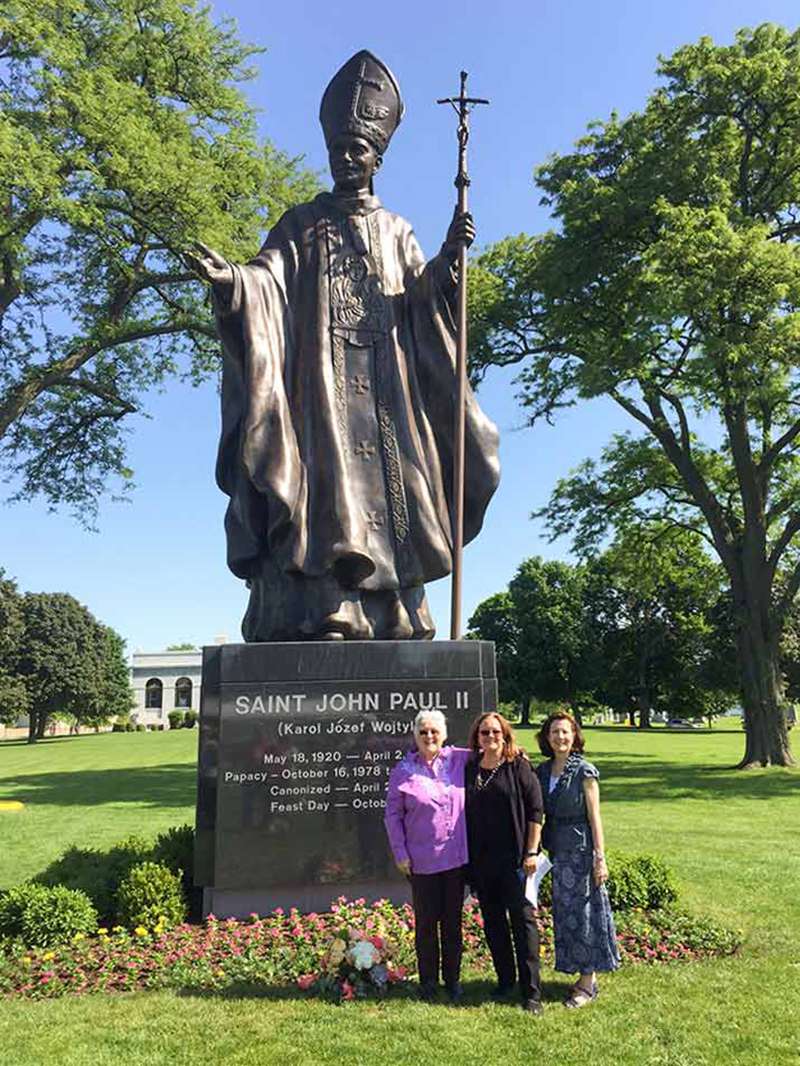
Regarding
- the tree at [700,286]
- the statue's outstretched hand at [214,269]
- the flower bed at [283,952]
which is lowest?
→ the flower bed at [283,952]

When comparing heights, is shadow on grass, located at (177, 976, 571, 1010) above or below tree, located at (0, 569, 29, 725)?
below

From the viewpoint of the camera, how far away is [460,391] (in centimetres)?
757

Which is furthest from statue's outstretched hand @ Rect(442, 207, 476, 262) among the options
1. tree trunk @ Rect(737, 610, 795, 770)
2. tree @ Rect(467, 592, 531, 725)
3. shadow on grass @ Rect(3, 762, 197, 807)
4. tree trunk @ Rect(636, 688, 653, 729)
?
tree trunk @ Rect(636, 688, 653, 729)

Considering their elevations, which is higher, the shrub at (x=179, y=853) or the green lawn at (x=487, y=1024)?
the shrub at (x=179, y=853)

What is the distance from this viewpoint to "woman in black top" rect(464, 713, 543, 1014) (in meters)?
5.09

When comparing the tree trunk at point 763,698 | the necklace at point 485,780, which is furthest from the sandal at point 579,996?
the tree trunk at point 763,698

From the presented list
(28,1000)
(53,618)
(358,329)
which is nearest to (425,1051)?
(28,1000)

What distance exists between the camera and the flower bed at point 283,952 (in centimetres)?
539

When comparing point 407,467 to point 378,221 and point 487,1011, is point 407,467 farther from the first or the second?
point 487,1011

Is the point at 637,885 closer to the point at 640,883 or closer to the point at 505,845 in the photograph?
the point at 640,883

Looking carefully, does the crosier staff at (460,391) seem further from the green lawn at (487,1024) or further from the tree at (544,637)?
the tree at (544,637)

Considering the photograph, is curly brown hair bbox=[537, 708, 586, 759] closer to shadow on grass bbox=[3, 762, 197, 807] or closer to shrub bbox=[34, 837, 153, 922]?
shrub bbox=[34, 837, 153, 922]

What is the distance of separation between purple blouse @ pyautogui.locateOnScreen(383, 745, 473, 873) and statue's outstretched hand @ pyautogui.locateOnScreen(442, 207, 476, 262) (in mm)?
4616

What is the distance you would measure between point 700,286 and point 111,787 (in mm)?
16188
